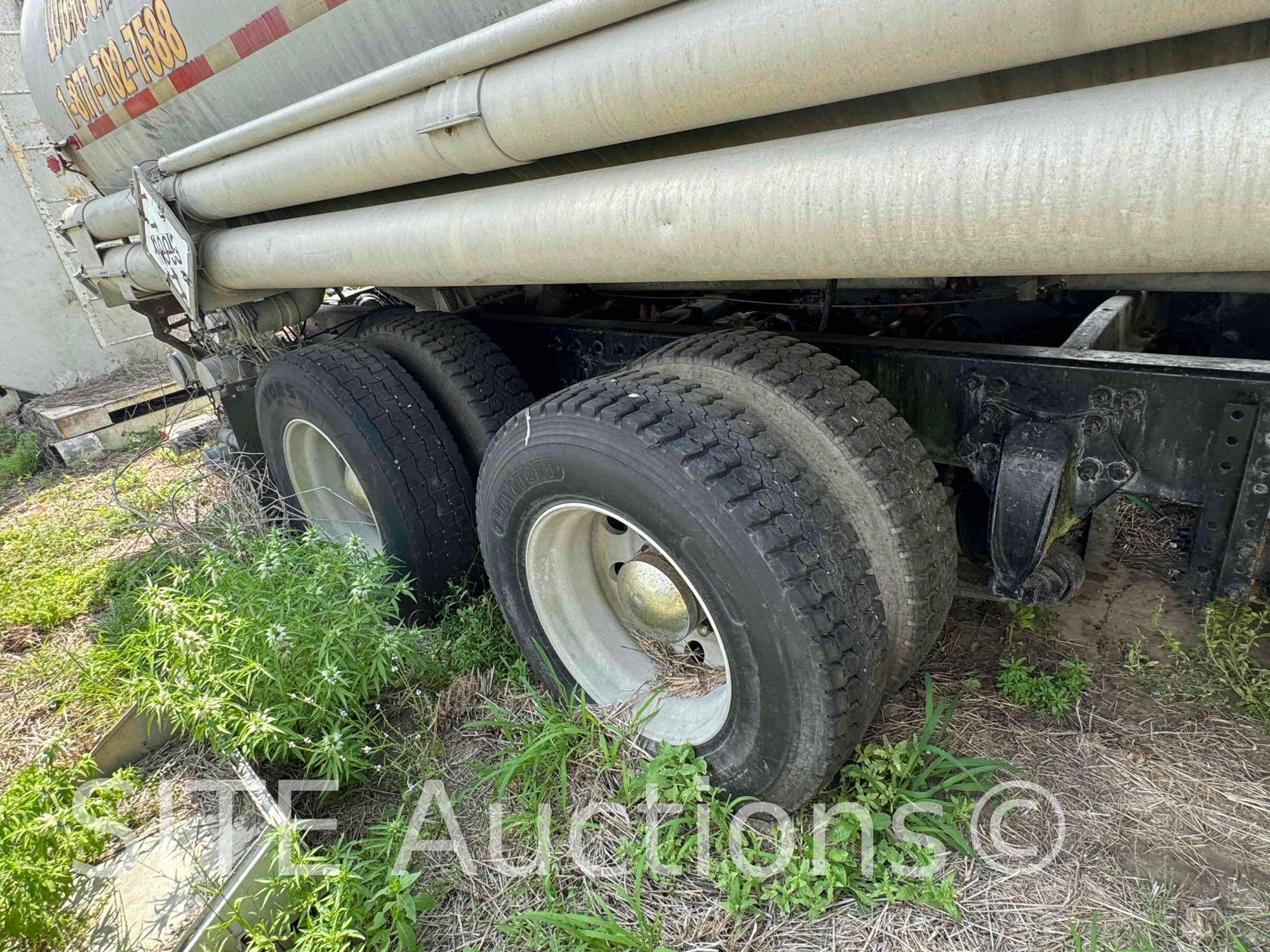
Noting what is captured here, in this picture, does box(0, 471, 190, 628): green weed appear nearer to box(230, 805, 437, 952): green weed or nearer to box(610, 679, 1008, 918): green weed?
box(230, 805, 437, 952): green weed

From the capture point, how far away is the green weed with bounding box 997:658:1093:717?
2.24 metres

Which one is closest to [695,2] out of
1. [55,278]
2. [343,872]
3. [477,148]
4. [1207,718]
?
[477,148]

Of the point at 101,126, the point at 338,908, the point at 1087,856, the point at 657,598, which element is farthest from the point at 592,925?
the point at 101,126

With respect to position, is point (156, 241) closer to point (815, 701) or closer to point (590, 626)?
point (590, 626)

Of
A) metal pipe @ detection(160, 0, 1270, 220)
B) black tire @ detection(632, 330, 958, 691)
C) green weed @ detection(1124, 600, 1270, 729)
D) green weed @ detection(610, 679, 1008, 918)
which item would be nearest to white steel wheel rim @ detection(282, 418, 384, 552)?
metal pipe @ detection(160, 0, 1270, 220)

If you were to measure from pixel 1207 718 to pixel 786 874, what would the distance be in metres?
1.32

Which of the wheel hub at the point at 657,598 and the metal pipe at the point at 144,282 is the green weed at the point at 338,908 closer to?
the wheel hub at the point at 657,598

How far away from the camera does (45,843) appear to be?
1.99 metres

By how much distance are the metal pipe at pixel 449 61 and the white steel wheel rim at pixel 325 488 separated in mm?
1265

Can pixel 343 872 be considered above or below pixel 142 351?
below

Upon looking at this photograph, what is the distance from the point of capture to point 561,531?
7.44 feet

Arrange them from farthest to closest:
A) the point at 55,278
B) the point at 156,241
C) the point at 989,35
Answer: the point at 55,278 → the point at 156,241 → the point at 989,35

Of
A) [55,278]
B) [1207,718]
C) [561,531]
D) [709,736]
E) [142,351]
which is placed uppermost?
[55,278]

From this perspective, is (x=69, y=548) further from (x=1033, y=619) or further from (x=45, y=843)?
(x=1033, y=619)
